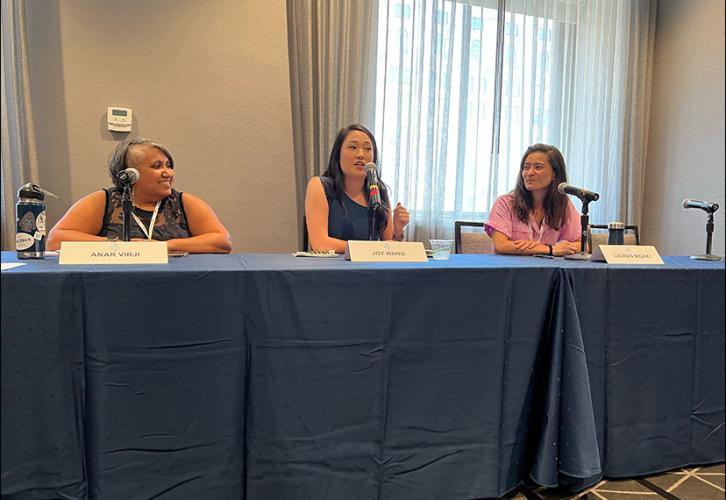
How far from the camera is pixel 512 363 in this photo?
131 cm

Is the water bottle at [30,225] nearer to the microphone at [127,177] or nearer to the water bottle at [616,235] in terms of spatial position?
the microphone at [127,177]

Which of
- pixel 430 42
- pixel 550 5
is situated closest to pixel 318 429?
pixel 430 42

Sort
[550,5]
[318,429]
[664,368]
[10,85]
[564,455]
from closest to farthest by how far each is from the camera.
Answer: [318,429] < [564,455] < [664,368] < [10,85] < [550,5]

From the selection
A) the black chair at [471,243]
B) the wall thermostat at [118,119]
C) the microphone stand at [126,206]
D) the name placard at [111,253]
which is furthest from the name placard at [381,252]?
the wall thermostat at [118,119]

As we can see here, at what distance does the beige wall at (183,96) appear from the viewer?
2.17m

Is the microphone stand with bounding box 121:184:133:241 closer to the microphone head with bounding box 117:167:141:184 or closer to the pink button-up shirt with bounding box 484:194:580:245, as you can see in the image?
the microphone head with bounding box 117:167:141:184

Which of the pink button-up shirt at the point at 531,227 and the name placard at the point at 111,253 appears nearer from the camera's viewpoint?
the name placard at the point at 111,253

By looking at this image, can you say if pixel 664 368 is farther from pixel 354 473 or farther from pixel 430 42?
pixel 430 42

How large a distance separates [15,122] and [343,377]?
1874mm

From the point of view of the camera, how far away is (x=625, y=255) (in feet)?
4.87

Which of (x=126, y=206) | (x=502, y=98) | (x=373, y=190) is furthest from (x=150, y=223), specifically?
(x=502, y=98)

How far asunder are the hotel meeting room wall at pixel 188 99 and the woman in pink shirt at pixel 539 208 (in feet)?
1.42

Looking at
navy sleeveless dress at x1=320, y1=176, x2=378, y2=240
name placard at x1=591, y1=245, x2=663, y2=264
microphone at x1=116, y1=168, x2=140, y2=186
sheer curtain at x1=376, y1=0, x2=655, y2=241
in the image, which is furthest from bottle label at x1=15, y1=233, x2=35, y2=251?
sheer curtain at x1=376, y1=0, x2=655, y2=241

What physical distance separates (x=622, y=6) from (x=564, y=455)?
10.8 feet
